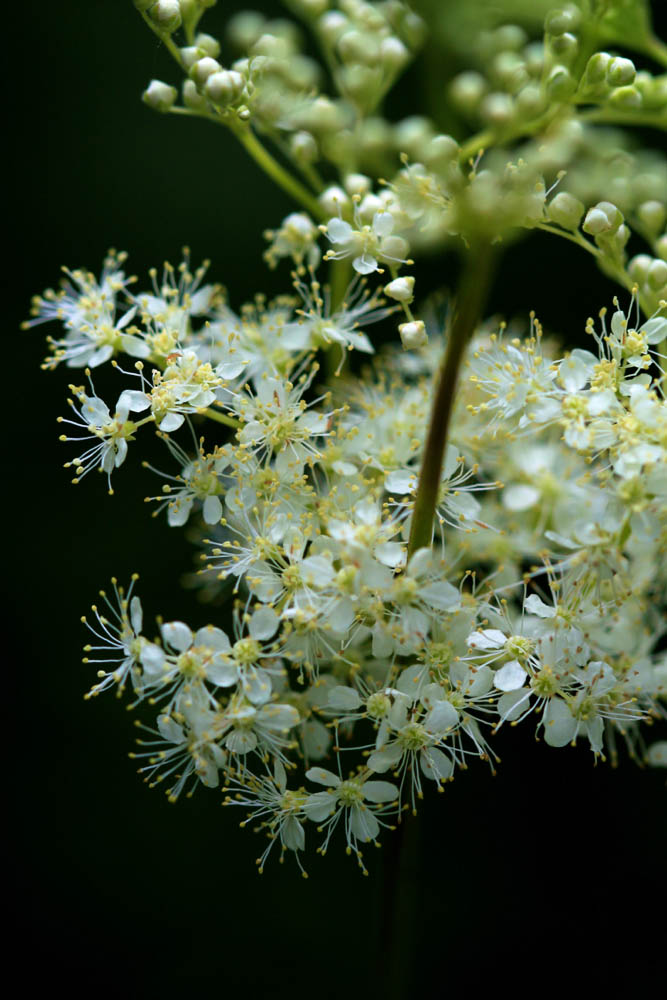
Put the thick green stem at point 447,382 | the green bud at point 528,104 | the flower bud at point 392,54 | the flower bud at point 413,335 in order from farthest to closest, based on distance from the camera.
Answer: the flower bud at point 392,54 → the flower bud at point 413,335 → the green bud at point 528,104 → the thick green stem at point 447,382

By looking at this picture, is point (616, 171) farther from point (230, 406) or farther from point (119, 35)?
point (119, 35)

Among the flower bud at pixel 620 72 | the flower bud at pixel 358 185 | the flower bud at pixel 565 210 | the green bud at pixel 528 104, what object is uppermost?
the green bud at pixel 528 104

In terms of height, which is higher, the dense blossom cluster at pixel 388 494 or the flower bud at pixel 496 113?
the flower bud at pixel 496 113

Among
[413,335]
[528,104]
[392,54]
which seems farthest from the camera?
→ [392,54]

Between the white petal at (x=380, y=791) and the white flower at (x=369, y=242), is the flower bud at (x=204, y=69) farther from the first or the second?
the white petal at (x=380, y=791)

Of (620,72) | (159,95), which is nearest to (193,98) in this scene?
(159,95)

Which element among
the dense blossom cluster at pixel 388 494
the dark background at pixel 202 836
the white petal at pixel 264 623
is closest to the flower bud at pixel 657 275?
the dense blossom cluster at pixel 388 494

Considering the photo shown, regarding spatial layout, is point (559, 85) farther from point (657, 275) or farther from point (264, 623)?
point (264, 623)

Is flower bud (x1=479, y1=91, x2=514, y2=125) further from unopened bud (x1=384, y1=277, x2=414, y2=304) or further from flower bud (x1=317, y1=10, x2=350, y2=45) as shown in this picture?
flower bud (x1=317, y1=10, x2=350, y2=45)
